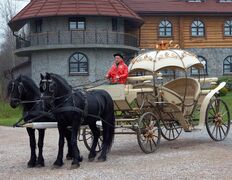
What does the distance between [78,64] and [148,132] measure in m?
27.3

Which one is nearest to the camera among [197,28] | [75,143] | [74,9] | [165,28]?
[75,143]

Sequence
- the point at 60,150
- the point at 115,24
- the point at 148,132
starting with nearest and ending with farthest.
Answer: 1. the point at 60,150
2. the point at 148,132
3. the point at 115,24

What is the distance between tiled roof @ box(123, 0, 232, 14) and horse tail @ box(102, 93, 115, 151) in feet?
107

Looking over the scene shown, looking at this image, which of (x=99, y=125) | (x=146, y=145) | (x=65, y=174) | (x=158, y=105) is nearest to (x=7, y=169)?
(x=65, y=174)

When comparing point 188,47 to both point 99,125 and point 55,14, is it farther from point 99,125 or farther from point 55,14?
point 99,125

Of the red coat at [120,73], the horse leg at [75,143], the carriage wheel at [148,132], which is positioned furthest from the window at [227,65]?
the horse leg at [75,143]

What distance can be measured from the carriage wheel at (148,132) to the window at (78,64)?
1048 inches

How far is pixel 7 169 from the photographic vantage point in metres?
11.1

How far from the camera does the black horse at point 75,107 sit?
1063 centimetres

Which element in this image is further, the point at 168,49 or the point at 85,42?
the point at 85,42

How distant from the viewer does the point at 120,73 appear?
12906 millimetres

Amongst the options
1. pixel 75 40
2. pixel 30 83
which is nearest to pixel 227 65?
pixel 75 40

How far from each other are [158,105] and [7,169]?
4.41m

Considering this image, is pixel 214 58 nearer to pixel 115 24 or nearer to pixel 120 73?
pixel 115 24
